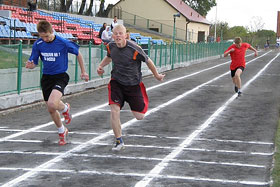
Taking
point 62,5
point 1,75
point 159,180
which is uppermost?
point 62,5

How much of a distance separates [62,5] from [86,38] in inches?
560

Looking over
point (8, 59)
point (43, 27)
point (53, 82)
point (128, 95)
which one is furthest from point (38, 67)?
point (128, 95)

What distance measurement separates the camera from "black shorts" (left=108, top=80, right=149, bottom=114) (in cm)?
832

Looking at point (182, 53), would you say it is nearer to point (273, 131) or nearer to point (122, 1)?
point (273, 131)

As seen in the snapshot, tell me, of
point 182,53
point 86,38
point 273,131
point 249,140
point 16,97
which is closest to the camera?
point 249,140

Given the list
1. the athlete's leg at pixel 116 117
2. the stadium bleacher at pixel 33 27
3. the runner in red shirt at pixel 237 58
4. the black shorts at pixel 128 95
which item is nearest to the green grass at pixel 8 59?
the black shorts at pixel 128 95

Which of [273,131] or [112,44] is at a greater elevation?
[112,44]

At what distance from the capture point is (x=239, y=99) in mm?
16266

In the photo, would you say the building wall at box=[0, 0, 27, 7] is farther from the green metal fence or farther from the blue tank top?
the blue tank top

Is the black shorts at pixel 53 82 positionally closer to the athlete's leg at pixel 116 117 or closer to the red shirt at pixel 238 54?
the athlete's leg at pixel 116 117

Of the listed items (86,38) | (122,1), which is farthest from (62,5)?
(122,1)

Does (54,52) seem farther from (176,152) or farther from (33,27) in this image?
(33,27)

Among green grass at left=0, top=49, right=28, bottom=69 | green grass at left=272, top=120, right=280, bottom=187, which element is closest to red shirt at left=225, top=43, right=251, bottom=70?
green grass at left=0, top=49, right=28, bottom=69

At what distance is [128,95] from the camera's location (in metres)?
8.43
